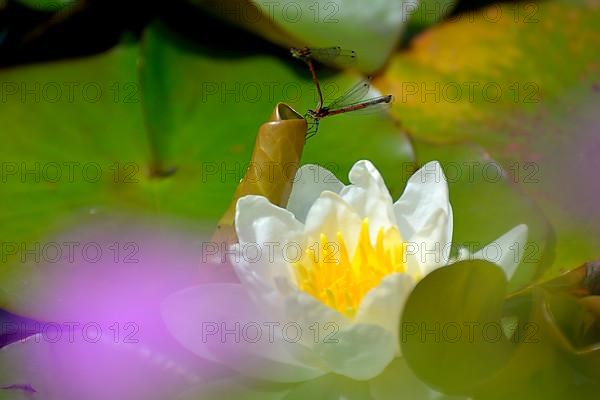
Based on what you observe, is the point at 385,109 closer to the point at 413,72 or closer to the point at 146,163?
the point at 413,72

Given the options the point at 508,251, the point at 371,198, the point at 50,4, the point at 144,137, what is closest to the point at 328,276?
the point at 371,198

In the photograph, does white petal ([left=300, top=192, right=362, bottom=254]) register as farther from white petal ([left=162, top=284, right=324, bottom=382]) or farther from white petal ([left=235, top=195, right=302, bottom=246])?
white petal ([left=162, top=284, right=324, bottom=382])

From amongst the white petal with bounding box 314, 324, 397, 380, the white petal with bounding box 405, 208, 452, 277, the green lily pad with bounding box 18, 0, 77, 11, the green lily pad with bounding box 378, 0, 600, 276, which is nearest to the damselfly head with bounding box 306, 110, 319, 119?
the green lily pad with bounding box 378, 0, 600, 276

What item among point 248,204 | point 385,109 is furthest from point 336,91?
A: point 248,204

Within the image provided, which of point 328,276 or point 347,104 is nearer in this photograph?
point 328,276

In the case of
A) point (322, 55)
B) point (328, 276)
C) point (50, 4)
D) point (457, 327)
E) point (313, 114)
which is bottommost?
point (457, 327)

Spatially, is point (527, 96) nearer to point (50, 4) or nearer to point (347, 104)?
point (347, 104)
